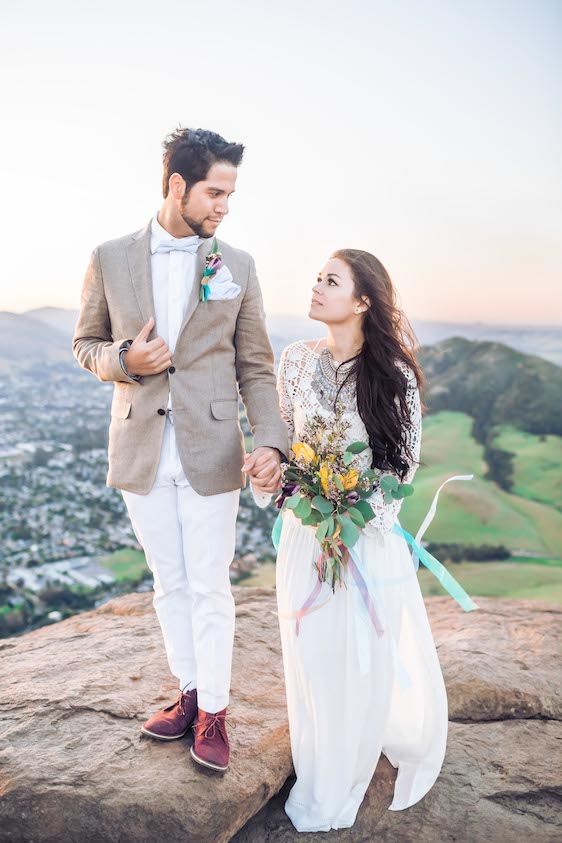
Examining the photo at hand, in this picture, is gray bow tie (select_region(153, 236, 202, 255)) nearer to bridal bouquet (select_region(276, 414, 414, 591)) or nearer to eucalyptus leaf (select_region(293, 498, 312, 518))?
bridal bouquet (select_region(276, 414, 414, 591))

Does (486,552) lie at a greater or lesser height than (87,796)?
lesser

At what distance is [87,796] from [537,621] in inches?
102

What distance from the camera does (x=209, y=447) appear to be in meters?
2.38

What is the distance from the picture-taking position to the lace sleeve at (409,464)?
2418 millimetres

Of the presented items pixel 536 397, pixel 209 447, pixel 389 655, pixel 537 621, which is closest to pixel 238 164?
pixel 209 447

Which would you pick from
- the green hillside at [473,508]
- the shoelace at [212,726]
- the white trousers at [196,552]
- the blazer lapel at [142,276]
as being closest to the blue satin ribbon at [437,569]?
the white trousers at [196,552]

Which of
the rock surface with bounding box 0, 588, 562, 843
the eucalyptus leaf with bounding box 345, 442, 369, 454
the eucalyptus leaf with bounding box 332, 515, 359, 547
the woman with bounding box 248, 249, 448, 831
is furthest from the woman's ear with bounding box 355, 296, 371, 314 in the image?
the rock surface with bounding box 0, 588, 562, 843

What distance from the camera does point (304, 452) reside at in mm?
2346

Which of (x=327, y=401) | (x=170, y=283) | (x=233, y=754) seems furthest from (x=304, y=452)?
(x=233, y=754)

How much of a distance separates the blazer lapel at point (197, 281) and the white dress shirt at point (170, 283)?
0.04 ft

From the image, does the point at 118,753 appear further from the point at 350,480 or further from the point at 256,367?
the point at 256,367

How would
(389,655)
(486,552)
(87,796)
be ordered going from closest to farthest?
(87,796)
(389,655)
(486,552)

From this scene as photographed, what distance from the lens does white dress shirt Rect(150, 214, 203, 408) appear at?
7.90 ft

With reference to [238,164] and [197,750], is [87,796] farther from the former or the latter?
[238,164]
